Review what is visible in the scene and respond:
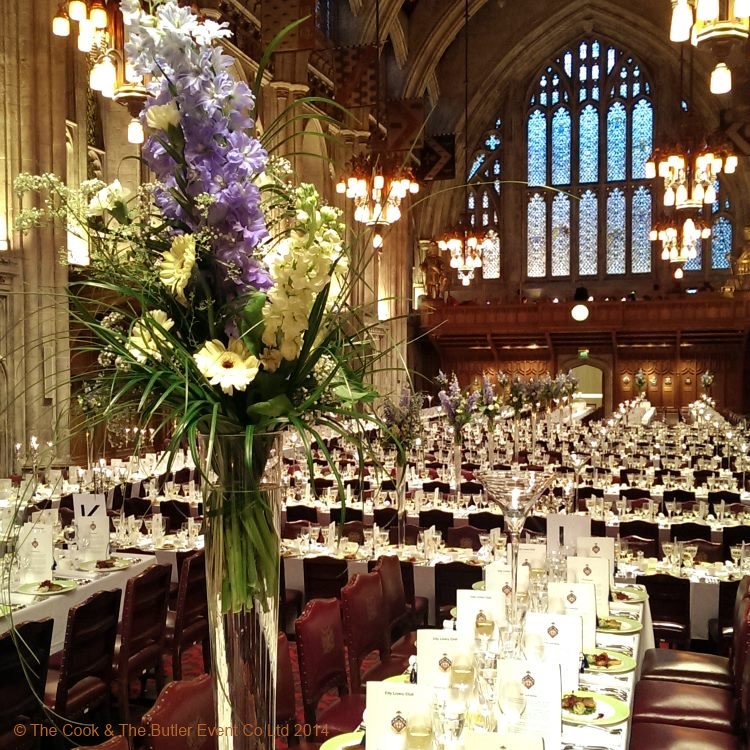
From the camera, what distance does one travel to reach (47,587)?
16.3 ft

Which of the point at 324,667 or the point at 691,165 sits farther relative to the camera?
the point at 691,165

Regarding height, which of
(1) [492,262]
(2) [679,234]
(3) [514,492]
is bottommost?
(3) [514,492]

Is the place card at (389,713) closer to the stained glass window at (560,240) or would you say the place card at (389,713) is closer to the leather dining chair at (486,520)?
the leather dining chair at (486,520)

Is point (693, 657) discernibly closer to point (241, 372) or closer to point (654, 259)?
point (241, 372)

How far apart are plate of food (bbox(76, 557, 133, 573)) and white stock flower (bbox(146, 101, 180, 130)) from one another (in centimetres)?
439

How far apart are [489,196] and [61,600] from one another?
86.4 ft

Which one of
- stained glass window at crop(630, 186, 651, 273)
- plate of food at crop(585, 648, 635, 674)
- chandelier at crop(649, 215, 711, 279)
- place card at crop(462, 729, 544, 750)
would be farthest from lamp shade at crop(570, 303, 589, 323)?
place card at crop(462, 729, 544, 750)

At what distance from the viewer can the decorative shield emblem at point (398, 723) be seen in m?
2.32

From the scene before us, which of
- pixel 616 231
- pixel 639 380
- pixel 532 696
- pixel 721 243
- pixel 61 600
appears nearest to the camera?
pixel 532 696

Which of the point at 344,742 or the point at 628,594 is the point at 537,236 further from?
the point at 344,742

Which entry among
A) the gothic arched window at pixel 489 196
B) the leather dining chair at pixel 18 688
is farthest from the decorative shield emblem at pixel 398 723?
the gothic arched window at pixel 489 196

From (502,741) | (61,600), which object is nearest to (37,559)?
(61,600)

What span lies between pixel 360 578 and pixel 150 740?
205cm

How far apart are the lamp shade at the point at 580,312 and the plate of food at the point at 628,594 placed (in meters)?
20.4
